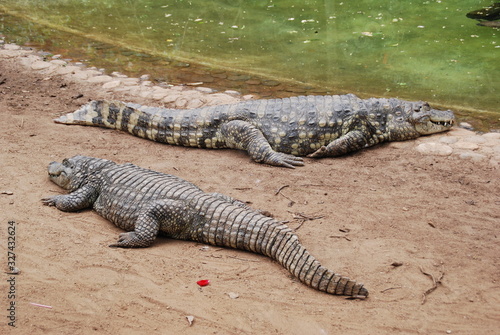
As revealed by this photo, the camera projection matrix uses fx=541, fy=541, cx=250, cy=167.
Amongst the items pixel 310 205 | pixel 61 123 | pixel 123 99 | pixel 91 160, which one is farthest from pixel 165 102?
pixel 310 205

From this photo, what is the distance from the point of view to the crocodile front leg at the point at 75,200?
17.0 feet

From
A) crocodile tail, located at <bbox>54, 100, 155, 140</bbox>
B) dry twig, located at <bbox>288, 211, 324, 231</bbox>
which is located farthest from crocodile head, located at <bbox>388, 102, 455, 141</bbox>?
crocodile tail, located at <bbox>54, 100, 155, 140</bbox>

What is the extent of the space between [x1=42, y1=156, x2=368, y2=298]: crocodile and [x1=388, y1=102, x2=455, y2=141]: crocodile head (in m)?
2.65

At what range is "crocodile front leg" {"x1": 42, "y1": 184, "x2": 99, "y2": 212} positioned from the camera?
5.18 m

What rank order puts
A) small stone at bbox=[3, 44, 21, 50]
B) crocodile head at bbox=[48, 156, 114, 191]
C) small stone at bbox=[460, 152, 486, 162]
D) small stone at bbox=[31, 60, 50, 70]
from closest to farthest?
crocodile head at bbox=[48, 156, 114, 191] < small stone at bbox=[460, 152, 486, 162] < small stone at bbox=[31, 60, 50, 70] < small stone at bbox=[3, 44, 21, 50]

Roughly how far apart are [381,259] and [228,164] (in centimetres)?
254

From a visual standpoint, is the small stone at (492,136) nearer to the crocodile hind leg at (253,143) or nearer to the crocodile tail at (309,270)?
the crocodile hind leg at (253,143)

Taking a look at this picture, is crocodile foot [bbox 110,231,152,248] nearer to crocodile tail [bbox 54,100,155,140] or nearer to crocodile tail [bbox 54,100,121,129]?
crocodile tail [bbox 54,100,155,140]

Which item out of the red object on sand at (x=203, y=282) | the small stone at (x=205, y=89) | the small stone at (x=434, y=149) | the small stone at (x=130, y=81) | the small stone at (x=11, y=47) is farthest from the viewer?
the small stone at (x=11, y=47)

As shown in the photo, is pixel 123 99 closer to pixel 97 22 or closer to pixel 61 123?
pixel 61 123

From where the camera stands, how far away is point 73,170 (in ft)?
18.2

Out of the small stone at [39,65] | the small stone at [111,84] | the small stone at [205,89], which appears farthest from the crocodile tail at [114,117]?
the small stone at [39,65]

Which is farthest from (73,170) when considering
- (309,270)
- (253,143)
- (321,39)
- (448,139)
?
(321,39)

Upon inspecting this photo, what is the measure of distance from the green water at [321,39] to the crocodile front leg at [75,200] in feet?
15.1
